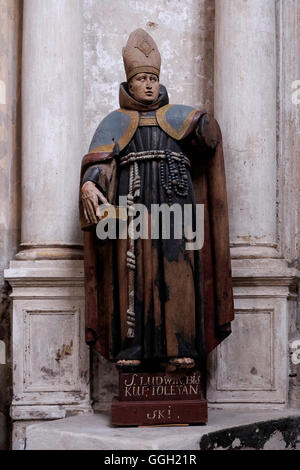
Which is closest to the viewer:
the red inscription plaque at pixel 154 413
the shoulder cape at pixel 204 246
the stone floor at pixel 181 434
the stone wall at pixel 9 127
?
the stone floor at pixel 181 434

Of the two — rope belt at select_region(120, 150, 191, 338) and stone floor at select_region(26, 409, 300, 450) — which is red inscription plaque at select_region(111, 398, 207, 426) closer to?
stone floor at select_region(26, 409, 300, 450)

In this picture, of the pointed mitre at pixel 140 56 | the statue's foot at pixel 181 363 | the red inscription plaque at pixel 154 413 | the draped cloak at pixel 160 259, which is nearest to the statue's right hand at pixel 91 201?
the draped cloak at pixel 160 259

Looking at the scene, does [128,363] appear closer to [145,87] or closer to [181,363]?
[181,363]

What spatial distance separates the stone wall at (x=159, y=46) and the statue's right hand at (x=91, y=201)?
43.2 inches

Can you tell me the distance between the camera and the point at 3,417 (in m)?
4.73

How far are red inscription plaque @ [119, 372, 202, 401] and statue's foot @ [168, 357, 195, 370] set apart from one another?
0.06 metres

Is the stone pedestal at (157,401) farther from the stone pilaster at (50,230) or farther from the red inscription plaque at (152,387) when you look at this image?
the stone pilaster at (50,230)

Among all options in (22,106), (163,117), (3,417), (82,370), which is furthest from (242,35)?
(3,417)

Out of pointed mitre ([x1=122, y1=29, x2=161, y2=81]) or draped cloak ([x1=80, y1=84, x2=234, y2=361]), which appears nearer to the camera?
draped cloak ([x1=80, y1=84, x2=234, y2=361])

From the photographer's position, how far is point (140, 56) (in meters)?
4.23

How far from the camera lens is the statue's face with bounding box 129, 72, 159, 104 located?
4.23 m

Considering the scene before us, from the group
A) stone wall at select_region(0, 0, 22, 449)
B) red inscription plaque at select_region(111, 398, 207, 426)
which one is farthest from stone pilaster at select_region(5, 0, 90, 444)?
red inscription plaque at select_region(111, 398, 207, 426)

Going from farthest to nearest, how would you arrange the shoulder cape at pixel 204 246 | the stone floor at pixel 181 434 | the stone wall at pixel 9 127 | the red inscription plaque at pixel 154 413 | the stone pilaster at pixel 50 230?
1. the stone wall at pixel 9 127
2. the stone pilaster at pixel 50 230
3. the shoulder cape at pixel 204 246
4. the red inscription plaque at pixel 154 413
5. the stone floor at pixel 181 434

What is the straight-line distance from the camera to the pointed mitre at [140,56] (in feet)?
13.9
